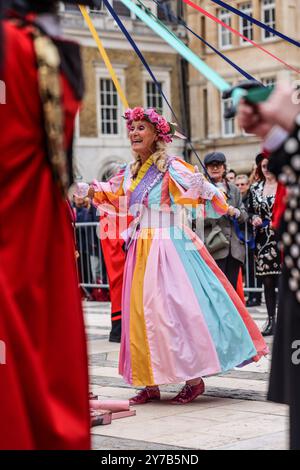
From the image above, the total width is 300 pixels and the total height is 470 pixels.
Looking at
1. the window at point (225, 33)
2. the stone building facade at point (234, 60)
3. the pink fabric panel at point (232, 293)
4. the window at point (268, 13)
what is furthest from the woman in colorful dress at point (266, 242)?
the window at point (225, 33)

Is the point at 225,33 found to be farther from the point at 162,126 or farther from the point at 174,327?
the point at 174,327

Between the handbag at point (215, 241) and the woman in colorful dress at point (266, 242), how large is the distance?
394mm

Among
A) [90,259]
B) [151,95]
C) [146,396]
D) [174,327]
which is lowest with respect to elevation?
[146,396]

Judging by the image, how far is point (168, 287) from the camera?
661cm

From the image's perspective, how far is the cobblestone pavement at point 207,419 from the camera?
521cm

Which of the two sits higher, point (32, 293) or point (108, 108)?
point (108, 108)

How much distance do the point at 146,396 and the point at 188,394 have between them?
10.6 inches

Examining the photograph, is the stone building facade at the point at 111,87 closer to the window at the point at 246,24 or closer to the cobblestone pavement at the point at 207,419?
the window at the point at 246,24

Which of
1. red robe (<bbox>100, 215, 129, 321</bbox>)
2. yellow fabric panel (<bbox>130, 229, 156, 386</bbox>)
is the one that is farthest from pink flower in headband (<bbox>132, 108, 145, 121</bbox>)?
red robe (<bbox>100, 215, 129, 321</bbox>)

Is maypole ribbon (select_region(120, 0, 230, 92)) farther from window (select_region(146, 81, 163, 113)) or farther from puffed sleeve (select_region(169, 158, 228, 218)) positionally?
window (select_region(146, 81, 163, 113))

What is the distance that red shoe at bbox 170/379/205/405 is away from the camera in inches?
260

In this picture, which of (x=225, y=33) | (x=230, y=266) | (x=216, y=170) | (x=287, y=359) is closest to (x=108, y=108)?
(x=225, y=33)

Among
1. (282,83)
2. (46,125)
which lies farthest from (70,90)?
(282,83)

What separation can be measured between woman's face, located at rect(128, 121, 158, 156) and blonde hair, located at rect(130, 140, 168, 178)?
0.05m
